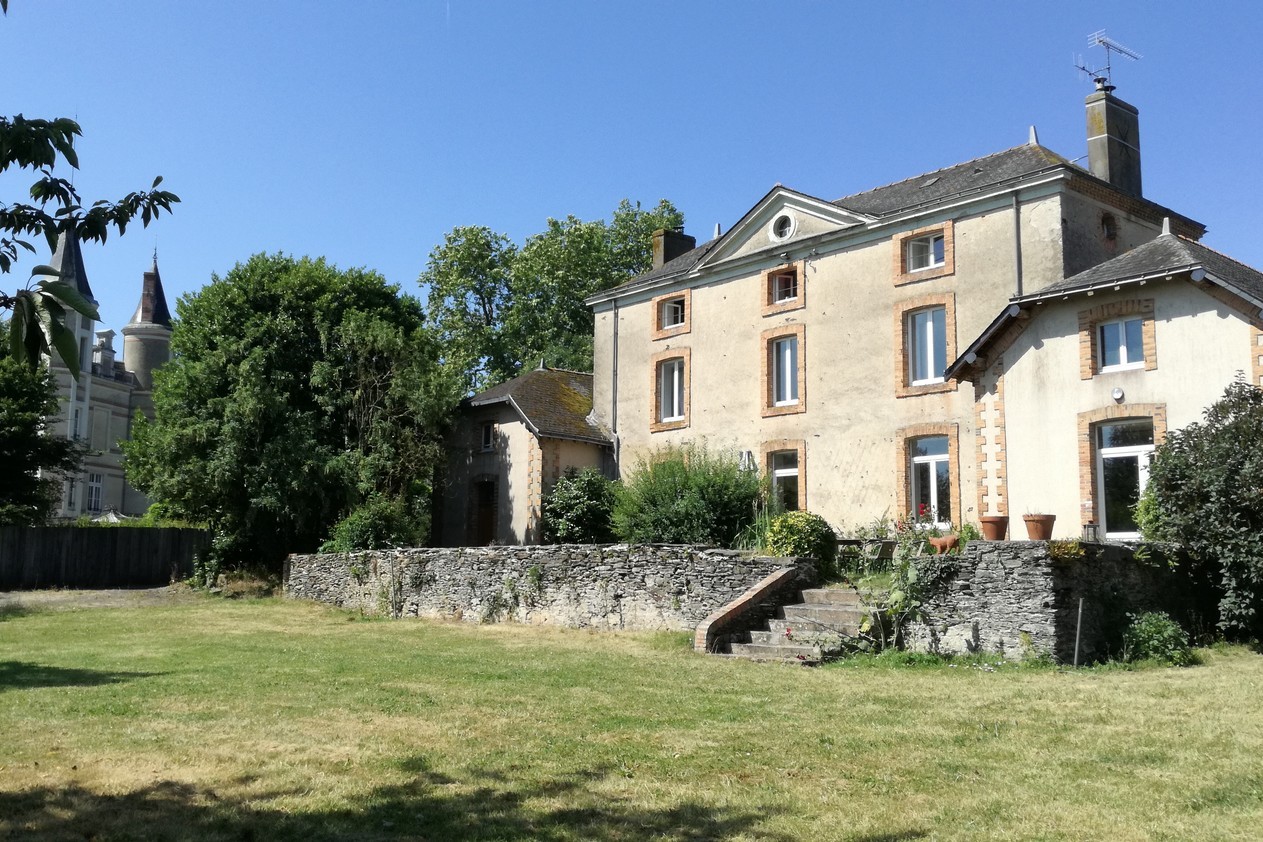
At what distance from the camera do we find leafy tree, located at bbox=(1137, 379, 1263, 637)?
40.4 ft

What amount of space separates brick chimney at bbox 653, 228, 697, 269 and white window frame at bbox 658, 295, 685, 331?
247 cm

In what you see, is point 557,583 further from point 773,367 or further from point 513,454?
point 513,454

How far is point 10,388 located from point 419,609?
19.3 meters

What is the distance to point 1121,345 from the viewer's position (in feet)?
51.4

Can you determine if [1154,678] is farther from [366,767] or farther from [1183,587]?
[366,767]

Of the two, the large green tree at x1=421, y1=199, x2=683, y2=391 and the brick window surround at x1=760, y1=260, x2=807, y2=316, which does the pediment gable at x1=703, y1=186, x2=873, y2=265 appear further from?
the large green tree at x1=421, y1=199, x2=683, y2=391

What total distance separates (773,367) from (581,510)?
534 cm

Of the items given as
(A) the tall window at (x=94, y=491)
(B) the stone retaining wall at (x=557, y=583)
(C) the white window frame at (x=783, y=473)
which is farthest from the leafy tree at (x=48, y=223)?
(A) the tall window at (x=94, y=491)

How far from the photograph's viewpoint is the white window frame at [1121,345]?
15461mm

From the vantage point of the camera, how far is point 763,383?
2186cm

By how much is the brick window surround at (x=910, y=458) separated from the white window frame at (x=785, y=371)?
3.03 m

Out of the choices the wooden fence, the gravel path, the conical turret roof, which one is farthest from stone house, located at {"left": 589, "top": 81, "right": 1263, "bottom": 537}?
the conical turret roof

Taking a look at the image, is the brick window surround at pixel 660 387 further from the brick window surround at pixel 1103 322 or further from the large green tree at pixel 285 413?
the brick window surround at pixel 1103 322

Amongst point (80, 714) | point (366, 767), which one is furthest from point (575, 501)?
point (366, 767)
